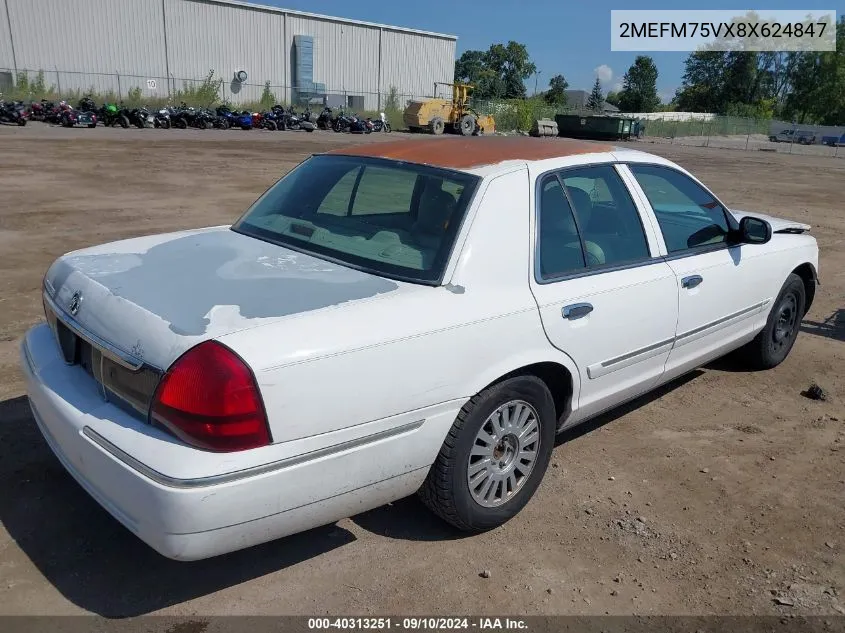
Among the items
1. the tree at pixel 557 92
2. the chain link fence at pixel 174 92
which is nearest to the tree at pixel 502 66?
the tree at pixel 557 92

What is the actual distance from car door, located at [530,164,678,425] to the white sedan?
13 millimetres

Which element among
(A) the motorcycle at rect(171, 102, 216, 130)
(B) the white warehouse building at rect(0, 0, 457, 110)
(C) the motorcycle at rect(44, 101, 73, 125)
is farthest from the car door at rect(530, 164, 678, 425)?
(B) the white warehouse building at rect(0, 0, 457, 110)

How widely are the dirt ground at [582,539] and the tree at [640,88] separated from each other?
360 feet

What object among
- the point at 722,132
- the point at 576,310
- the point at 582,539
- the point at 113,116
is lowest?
the point at 582,539

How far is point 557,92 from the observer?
105250 millimetres

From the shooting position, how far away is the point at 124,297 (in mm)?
2695

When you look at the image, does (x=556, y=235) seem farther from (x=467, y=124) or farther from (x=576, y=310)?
(x=467, y=124)

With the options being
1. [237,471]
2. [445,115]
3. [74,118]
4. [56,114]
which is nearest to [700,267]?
[237,471]

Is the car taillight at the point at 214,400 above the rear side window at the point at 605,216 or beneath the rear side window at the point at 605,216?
beneath

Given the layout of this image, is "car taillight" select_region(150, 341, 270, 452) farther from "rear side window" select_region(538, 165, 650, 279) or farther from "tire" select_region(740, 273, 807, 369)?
"tire" select_region(740, 273, 807, 369)

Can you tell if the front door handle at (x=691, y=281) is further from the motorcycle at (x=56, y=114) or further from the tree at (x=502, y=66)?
the tree at (x=502, y=66)

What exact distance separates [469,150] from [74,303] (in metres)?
1.99

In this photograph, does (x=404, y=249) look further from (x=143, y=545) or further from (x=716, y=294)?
(x=716, y=294)

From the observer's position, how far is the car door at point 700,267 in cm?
403
